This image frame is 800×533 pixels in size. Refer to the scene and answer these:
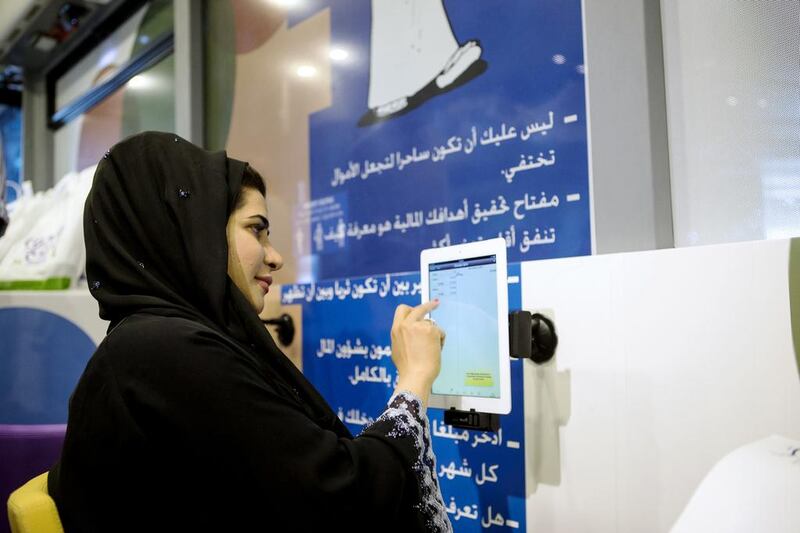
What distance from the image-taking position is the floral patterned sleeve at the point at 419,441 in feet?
2.97

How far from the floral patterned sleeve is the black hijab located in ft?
0.41

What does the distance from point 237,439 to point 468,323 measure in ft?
1.60

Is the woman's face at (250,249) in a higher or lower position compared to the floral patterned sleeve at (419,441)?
higher

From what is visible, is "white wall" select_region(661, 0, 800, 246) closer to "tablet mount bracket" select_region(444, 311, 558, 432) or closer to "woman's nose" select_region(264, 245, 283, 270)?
"tablet mount bracket" select_region(444, 311, 558, 432)

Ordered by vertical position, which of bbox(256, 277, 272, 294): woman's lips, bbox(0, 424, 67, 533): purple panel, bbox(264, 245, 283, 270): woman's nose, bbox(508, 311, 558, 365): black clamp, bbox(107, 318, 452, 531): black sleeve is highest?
bbox(264, 245, 283, 270): woman's nose

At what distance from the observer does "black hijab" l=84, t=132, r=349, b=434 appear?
3.07ft

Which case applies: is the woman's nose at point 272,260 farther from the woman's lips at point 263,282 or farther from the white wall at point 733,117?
the white wall at point 733,117

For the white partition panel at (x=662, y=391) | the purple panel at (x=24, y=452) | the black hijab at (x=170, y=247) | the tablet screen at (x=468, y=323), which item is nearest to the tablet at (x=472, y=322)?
the tablet screen at (x=468, y=323)

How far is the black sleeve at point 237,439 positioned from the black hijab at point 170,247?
0.42 feet

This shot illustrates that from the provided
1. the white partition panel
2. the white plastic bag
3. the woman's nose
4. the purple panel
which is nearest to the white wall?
the white partition panel

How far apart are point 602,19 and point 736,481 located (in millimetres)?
826

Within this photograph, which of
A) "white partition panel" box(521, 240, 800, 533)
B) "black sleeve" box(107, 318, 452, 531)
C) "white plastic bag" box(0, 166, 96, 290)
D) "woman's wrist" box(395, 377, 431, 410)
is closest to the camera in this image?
"black sleeve" box(107, 318, 452, 531)

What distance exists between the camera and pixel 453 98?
5.13 feet

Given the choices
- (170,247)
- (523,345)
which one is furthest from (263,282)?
(523,345)
